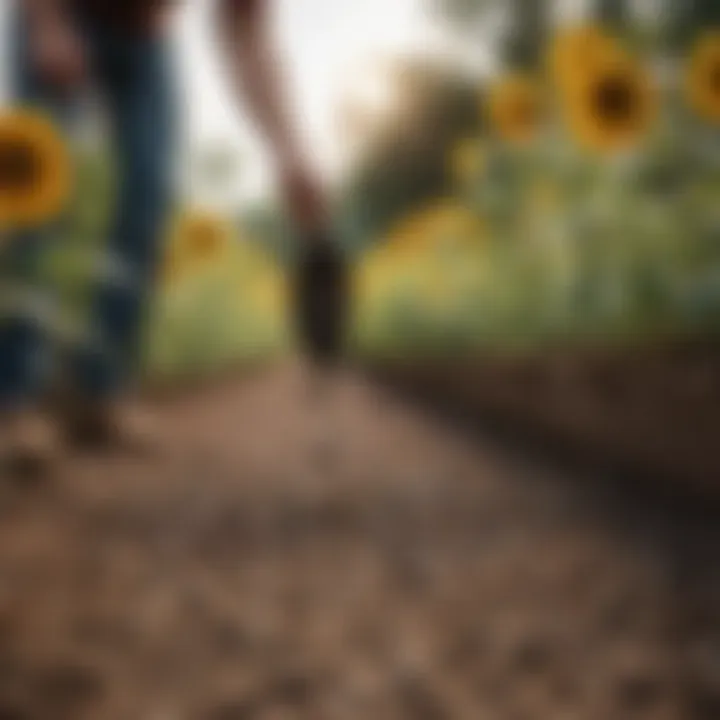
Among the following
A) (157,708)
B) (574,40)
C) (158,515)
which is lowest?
(157,708)

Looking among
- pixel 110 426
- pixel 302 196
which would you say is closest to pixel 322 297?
pixel 302 196

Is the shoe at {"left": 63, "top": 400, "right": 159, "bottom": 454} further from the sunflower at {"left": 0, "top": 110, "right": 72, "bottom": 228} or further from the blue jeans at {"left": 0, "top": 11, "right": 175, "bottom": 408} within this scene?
the sunflower at {"left": 0, "top": 110, "right": 72, "bottom": 228}

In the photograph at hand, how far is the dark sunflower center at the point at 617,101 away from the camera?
1172 millimetres

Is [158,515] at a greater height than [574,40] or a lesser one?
lesser

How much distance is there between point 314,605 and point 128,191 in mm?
332

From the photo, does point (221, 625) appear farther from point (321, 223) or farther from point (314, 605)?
point (321, 223)

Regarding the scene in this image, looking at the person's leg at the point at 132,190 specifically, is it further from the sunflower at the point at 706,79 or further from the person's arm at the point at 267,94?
the sunflower at the point at 706,79

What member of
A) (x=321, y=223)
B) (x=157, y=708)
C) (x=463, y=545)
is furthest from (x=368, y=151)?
(x=157, y=708)

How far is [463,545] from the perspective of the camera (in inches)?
43.7

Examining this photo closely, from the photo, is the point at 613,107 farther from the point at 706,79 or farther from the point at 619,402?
the point at 619,402

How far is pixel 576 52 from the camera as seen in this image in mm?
1157

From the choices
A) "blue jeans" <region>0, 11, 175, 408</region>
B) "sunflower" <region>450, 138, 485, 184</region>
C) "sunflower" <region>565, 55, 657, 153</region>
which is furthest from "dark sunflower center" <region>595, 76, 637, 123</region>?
"blue jeans" <region>0, 11, 175, 408</region>

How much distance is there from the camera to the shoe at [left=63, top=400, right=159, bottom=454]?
107 cm

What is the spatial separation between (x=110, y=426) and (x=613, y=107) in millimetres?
469
